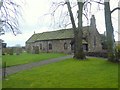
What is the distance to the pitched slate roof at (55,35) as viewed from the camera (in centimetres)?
4827

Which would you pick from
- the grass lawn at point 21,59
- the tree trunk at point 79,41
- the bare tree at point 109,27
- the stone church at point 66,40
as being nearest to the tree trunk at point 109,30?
the bare tree at point 109,27

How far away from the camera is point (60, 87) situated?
1062cm

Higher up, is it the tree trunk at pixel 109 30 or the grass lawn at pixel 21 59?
the tree trunk at pixel 109 30

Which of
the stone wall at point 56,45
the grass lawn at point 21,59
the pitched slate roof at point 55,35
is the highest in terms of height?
the pitched slate roof at point 55,35

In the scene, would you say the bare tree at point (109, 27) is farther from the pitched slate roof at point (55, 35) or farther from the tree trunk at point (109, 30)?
the pitched slate roof at point (55, 35)

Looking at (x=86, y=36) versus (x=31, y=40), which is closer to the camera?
(x=86, y=36)

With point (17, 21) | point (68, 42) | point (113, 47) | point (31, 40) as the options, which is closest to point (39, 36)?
point (31, 40)

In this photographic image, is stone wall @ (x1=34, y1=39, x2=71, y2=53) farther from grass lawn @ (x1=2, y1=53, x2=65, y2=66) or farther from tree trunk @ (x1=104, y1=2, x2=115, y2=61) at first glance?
tree trunk @ (x1=104, y1=2, x2=115, y2=61)

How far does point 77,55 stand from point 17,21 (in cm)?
1220

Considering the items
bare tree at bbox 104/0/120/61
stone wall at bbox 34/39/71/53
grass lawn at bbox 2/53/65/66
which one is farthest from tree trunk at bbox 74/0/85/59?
stone wall at bbox 34/39/71/53

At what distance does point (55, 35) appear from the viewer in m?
53.1

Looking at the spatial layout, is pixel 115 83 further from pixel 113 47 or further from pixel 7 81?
pixel 113 47

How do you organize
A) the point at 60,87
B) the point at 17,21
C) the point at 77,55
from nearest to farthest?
the point at 60,87 < the point at 17,21 < the point at 77,55

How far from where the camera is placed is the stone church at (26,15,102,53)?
47.8 metres
